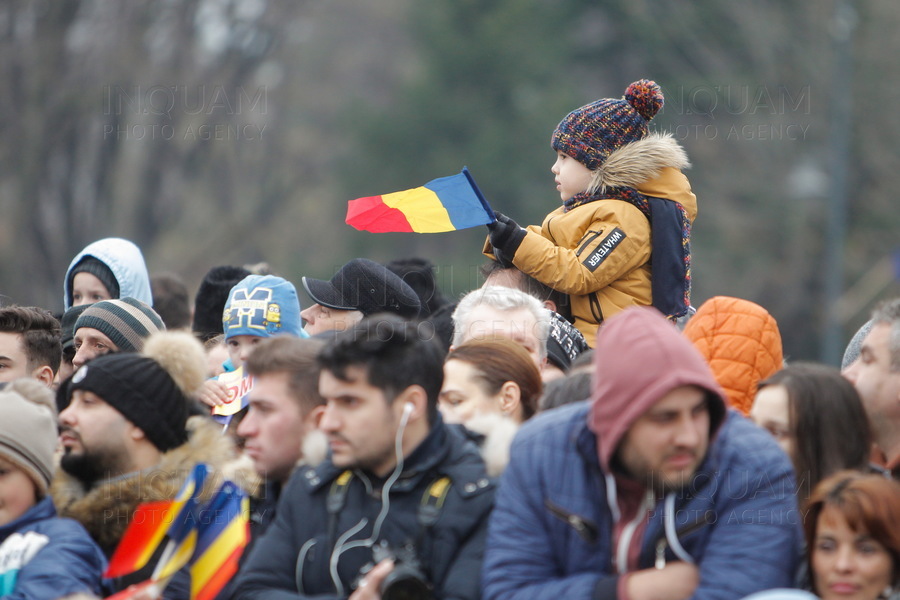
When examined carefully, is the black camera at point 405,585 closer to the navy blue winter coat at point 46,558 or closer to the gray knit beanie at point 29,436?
the navy blue winter coat at point 46,558

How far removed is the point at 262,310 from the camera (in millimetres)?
6512

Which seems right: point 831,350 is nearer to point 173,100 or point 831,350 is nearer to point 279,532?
point 173,100

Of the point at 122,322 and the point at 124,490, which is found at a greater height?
the point at 122,322

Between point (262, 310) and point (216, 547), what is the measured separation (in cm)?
216

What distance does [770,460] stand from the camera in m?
3.88

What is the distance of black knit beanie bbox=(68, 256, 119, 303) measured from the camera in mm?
7488

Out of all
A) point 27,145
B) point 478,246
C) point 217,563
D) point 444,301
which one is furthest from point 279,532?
point 478,246

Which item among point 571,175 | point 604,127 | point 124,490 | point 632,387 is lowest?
point 124,490

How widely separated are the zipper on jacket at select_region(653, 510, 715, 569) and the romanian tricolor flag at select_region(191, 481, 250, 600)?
1530mm

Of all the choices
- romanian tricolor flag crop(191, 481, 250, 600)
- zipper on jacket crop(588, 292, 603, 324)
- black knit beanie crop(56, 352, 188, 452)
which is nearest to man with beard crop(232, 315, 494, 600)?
romanian tricolor flag crop(191, 481, 250, 600)

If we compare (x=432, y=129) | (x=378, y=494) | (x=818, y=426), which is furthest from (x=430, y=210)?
(x=432, y=129)

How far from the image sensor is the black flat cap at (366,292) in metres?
6.82

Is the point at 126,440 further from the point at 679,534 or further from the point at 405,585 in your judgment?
the point at 679,534

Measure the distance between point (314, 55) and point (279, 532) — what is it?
2737 cm
